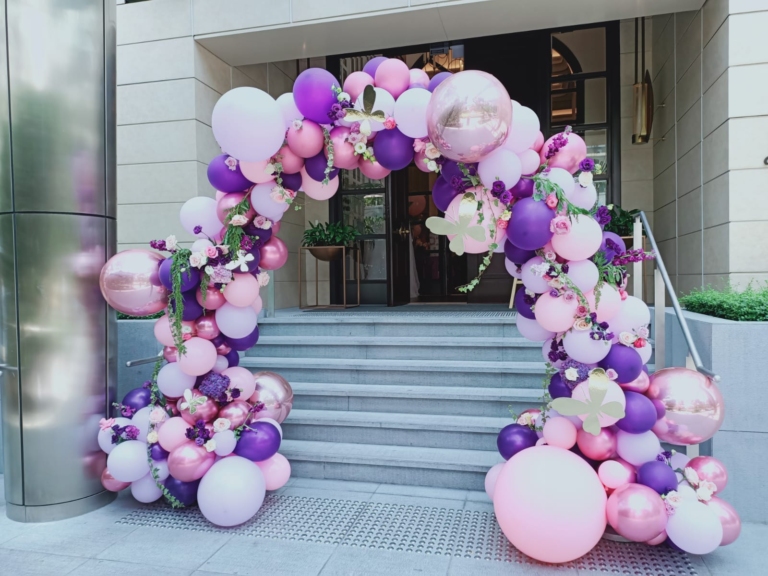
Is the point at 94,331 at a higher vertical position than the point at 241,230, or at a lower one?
lower

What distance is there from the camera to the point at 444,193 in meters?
2.57

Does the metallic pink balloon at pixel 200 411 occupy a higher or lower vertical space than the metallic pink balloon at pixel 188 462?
higher

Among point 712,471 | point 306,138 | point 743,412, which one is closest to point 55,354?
point 306,138

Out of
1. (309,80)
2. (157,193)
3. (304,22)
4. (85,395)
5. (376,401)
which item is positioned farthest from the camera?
(157,193)

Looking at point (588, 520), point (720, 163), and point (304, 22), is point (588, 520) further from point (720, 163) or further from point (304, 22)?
point (304, 22)

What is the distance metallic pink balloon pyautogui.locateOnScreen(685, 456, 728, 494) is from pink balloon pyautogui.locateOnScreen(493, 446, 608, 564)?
0.52m

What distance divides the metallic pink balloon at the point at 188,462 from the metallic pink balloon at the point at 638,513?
199 cm

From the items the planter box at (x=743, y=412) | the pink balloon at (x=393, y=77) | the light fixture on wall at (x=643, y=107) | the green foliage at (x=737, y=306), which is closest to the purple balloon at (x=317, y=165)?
the pink balloon at (x=393, y=77)

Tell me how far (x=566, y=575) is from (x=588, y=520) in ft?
0.92

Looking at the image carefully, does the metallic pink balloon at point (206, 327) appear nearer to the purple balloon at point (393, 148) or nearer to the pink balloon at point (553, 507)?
the purple balloon at point (393, 148)

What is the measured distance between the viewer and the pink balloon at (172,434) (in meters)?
2.82

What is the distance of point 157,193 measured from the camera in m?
4.98

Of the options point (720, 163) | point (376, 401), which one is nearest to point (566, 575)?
point (376, 401)

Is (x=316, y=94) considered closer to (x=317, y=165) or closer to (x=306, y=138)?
(x=306, y=138)
